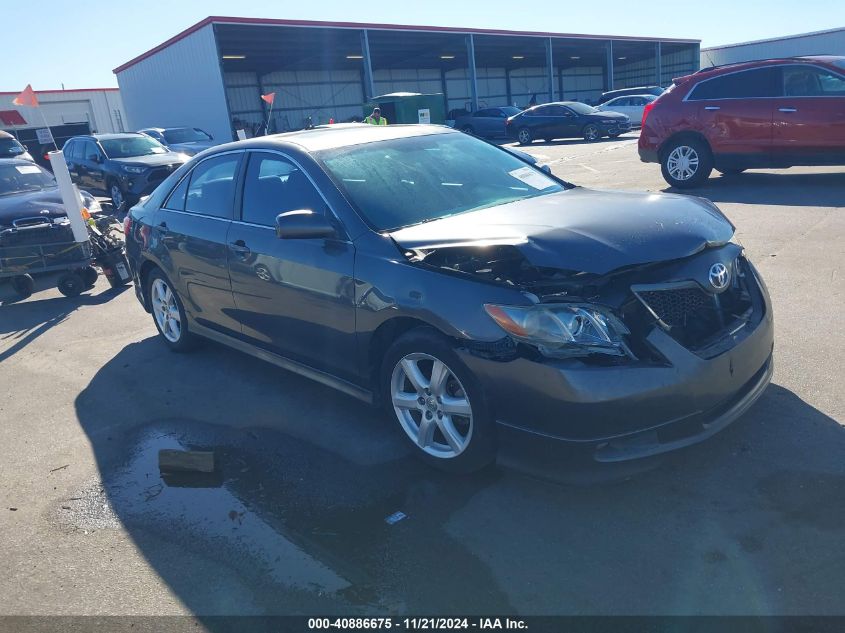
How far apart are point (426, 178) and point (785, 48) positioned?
179 ft

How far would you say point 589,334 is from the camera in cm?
305

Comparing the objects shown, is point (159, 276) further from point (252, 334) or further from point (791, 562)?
point (791, 562)

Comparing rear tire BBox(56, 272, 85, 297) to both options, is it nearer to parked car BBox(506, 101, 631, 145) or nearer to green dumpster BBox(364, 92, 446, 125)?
parked car BBox(506, 101, 631, 145)

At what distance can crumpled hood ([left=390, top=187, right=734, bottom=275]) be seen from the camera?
316cm

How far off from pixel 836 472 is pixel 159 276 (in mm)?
5016

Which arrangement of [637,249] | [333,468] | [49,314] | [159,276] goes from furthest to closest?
[49,314]
[159,276]
[333,468]
[637,249]

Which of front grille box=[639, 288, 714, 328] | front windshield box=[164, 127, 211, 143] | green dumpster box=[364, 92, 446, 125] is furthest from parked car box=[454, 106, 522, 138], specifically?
front grille box=[639, 288, 714, 328]

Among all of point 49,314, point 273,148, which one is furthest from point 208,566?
point 49,314

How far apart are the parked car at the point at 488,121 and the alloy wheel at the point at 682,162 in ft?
65.6

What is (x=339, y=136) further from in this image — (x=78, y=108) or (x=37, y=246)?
(x=78, y=108)

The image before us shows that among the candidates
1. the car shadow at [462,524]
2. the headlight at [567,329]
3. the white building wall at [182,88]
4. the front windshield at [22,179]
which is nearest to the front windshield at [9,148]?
the front windshield at [22,179]

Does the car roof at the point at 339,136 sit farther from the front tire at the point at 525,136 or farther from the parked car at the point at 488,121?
the parked car at the point at 488,121

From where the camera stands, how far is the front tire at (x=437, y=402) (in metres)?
3.26

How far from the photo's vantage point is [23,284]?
28.0 ft
